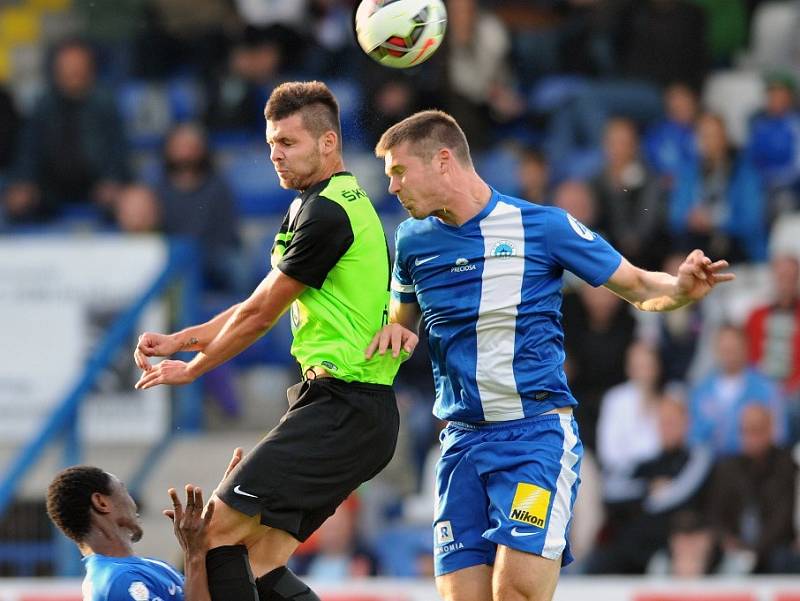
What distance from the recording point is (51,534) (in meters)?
10.0

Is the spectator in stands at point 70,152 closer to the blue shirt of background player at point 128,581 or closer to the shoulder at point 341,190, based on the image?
the shoulder at point 341,190

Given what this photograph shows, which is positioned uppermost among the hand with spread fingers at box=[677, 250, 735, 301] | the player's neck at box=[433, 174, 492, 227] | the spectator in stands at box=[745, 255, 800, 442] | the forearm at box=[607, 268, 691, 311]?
the player's neck at box=[433, 174, 492, 227]

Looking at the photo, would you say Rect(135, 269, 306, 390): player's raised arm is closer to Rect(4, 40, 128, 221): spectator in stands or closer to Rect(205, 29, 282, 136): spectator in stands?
Rect(4, 40, 128, 221): spectator in stands

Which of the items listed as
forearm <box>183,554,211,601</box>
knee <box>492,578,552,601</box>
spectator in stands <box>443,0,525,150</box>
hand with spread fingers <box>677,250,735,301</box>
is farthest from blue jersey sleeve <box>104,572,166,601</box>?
spectator in stands <box>443,0,525,150</box>

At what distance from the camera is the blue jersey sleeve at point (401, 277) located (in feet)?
20.0

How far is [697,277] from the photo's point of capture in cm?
562

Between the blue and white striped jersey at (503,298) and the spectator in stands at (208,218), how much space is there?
549cm

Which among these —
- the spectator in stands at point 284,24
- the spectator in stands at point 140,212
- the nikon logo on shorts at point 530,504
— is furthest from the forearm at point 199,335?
the spectator in stands at point 284,24

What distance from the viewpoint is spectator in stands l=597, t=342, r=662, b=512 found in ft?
32.8

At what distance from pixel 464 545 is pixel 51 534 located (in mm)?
4805

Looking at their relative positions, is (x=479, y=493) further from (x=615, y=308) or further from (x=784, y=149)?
(x=784, y=149)

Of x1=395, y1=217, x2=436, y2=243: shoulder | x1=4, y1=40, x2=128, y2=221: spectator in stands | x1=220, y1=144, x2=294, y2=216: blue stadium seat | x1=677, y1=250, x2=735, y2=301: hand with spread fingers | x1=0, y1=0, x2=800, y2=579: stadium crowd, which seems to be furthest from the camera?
x1=4, y1=40, x2=128, y2=221: spectator in stands

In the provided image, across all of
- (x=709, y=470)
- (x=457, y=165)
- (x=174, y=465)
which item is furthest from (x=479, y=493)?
(x=174, y=465)

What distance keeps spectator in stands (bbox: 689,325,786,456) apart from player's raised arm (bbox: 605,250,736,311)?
4491mm
